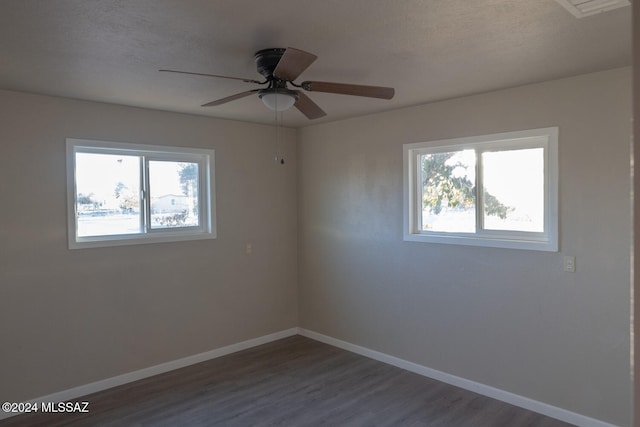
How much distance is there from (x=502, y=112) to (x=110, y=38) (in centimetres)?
277

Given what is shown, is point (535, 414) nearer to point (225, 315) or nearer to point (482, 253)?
point (482, 253)

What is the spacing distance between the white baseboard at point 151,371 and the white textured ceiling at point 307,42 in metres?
2.41

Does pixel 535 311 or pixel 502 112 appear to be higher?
pixel 502 112

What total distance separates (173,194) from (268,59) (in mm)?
2284

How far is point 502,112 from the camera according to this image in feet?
10.9

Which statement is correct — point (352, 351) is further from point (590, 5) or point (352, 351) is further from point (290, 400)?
point (590, 5)

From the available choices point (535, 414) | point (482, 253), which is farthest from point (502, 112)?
point (535, 414)

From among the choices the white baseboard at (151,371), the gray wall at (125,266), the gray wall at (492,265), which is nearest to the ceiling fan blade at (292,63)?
the gray wall at (492,265)

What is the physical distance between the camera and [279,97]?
2.30 m

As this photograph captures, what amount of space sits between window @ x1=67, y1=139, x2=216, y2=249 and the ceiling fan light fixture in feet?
6.62

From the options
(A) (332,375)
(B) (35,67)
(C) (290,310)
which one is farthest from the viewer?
(C) (290,310)

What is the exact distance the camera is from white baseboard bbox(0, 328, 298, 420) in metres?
3.40

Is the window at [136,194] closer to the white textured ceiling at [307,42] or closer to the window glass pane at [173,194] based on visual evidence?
the window glass pane at [173,194]

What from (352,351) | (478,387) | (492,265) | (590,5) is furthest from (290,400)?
(590,5)
